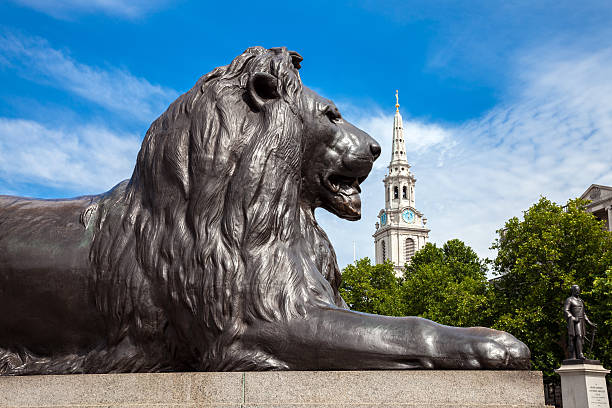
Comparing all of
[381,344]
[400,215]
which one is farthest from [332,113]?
[400,215]

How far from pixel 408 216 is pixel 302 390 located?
10407 centimetres

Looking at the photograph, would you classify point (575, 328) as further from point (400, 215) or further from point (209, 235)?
point (400, 215)

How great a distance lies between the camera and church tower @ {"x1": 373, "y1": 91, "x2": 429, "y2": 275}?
105 m

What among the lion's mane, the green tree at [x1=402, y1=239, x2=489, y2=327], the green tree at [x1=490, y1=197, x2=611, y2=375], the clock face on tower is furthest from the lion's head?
the clock face on tower

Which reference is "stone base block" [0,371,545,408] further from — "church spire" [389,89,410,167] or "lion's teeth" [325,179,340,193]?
"church spire" [389,89,410,167]

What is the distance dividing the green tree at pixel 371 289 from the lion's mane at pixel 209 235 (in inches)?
1261

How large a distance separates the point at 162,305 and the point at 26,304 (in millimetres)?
1003

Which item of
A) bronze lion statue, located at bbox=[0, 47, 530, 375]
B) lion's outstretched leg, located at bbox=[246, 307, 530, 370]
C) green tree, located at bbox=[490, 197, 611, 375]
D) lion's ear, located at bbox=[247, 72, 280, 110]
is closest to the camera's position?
lion's outstretched leg, located at bbox=[246, 307, 530, 370]

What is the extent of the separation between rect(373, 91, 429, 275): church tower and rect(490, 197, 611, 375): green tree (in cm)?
Answer: 7579

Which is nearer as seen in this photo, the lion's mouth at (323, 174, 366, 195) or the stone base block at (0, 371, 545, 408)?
the stone base block at (0, 371, 545, 408)

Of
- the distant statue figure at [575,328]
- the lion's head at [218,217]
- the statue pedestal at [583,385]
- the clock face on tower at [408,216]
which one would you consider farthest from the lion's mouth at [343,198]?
the clock face on tower at [408,216]

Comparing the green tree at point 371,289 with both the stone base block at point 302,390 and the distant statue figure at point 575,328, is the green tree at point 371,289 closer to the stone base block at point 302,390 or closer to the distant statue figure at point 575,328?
the distant statue figure at point 575,328

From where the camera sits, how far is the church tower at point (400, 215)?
344 feet

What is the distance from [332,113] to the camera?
485 cm
